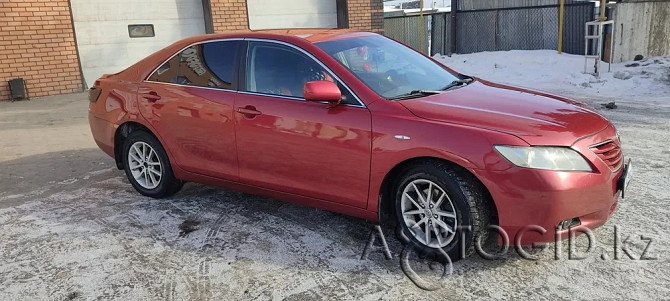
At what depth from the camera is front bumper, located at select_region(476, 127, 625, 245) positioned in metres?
3.08

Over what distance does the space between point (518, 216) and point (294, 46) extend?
2.07 meters

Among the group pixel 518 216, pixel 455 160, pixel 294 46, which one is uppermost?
pixel 294 46

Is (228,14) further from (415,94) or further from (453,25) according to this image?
(415,94)

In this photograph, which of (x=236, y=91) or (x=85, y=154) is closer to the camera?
(x=236, y=91)

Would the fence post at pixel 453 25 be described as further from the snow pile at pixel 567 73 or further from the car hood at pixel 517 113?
the car hood at pixel 517 113

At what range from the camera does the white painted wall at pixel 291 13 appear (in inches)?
513

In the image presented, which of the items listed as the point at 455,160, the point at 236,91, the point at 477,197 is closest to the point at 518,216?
the point at 477,197

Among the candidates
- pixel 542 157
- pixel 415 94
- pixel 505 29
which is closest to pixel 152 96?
pixel 415 94

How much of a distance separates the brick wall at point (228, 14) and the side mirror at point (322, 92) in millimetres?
9265

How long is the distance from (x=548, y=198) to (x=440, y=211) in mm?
674

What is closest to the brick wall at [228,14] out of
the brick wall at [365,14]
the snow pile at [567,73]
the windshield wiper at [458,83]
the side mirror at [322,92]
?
the brick wall at [365,14]

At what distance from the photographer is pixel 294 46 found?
4.10m

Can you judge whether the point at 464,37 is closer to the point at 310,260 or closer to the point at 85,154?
the point at 85,154

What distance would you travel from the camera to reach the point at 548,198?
3.08 meters
